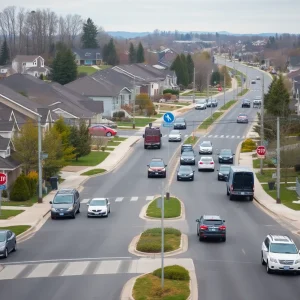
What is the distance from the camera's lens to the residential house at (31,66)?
17525 cm

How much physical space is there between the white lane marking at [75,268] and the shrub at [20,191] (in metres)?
21.8

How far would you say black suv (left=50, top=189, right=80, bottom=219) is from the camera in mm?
48844

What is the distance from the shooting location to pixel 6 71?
569 feet

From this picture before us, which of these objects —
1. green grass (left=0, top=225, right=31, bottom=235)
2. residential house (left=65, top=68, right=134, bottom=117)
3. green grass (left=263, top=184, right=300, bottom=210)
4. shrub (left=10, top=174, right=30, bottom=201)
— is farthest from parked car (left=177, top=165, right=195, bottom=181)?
→ residential house (left=65, top=68, right=134, bottom=117)

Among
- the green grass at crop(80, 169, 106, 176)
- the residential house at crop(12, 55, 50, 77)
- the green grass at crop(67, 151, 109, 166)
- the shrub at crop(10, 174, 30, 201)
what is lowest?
the green grass at crop(67, 151, 109, 166)

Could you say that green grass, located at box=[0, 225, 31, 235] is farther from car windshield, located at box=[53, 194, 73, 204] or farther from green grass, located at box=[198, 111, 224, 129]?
green grass, located at box=[198, 111, 224, 129]

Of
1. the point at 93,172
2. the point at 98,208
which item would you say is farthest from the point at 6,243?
the point at 93,172

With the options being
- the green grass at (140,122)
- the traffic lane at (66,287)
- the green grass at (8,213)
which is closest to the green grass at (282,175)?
the green grass at (8,213)

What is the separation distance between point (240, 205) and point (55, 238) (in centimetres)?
1719

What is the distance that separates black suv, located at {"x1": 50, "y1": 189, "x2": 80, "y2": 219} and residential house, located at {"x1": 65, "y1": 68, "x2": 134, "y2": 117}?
67094mm

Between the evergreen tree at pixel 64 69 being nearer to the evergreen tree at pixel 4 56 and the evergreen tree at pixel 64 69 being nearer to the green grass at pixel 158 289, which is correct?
the evergreen tree at pixel 4 56

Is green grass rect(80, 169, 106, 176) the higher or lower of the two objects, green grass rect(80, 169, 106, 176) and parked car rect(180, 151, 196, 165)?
the lower

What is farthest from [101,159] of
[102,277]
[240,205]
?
[102,277]

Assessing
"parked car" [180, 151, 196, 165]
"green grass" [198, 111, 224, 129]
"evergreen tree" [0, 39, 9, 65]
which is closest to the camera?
"parked car" [180, 151, 196, 165]
